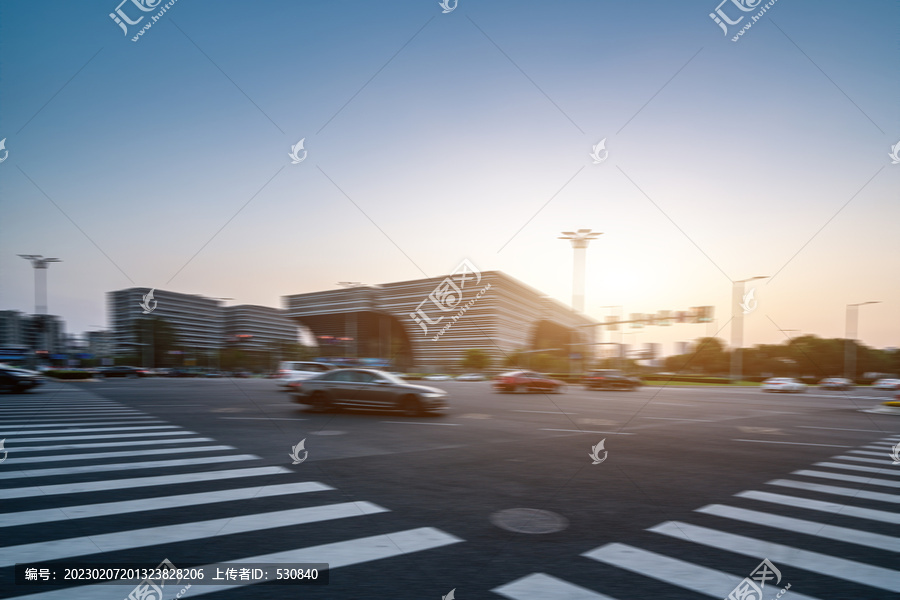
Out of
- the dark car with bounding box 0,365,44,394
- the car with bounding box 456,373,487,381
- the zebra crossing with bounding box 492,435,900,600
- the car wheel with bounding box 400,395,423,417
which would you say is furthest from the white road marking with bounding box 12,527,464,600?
the car with bounding box 456,373,487,381

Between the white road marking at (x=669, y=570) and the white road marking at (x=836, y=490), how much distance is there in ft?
12.4

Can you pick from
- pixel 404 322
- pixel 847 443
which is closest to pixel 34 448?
pixel 847 443

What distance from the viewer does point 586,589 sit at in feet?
11.3

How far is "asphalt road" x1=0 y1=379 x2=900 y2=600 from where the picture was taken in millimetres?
3635

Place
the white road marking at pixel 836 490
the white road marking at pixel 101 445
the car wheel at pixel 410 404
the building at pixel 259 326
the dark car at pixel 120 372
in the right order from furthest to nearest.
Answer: the building at pixel 259 326, the dark car at pixel 120 372, the car wheel at pixel 410 404, the white road marking at pixel 101 445, the white road marking at pixel 836 490

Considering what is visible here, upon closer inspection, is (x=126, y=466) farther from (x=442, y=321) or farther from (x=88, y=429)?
(x=442, y=321)

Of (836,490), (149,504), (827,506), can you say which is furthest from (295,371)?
(827,506)

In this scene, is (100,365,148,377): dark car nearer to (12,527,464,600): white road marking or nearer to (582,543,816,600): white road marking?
(12,527,464,600): white road marking

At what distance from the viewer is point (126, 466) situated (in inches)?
279

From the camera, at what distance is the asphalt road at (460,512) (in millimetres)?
3635

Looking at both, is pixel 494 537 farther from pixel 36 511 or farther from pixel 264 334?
pixel 264 334

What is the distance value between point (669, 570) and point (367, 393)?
11.7 m

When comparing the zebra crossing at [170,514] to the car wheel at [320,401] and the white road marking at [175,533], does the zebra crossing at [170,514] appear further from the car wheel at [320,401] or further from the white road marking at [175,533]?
the car wheel at [320,401]

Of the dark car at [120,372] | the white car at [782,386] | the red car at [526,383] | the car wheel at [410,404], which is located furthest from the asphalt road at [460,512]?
the dark car at [120,372]
